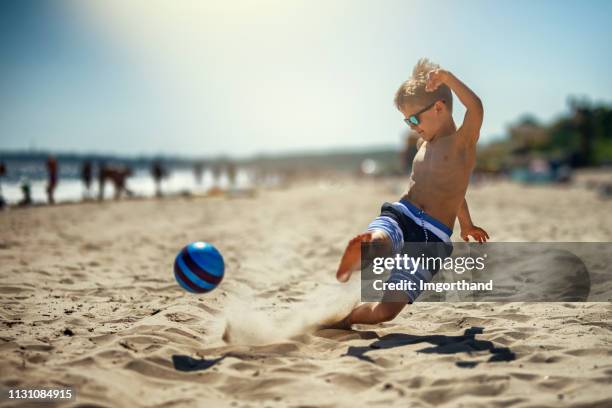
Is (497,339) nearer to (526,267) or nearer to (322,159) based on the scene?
(526,267)

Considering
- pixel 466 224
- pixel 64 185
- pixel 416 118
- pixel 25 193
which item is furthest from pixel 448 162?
pixel 64 185

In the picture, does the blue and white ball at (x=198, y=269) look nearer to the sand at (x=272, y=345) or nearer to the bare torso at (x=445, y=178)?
the sand at (x=272, y=345)

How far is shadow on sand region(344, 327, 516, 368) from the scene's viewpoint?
3000 millimetres

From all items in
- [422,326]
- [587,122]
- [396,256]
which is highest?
[587,122]

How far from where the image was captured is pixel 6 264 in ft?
19.8

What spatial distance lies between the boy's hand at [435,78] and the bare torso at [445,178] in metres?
0.46

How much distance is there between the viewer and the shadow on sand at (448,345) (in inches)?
118

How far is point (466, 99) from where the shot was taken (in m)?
3.46

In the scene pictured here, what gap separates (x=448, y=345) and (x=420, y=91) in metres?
1.95

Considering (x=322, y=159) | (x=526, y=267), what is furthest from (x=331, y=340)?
(x=322, y=159)

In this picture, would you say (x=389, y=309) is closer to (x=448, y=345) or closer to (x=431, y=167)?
(x=448, y=345)

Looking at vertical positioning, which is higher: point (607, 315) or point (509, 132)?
point (509, 132)

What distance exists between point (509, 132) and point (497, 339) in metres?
104

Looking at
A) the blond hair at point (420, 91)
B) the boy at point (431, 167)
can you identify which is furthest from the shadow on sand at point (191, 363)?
the blond hair at point (420, 91)
